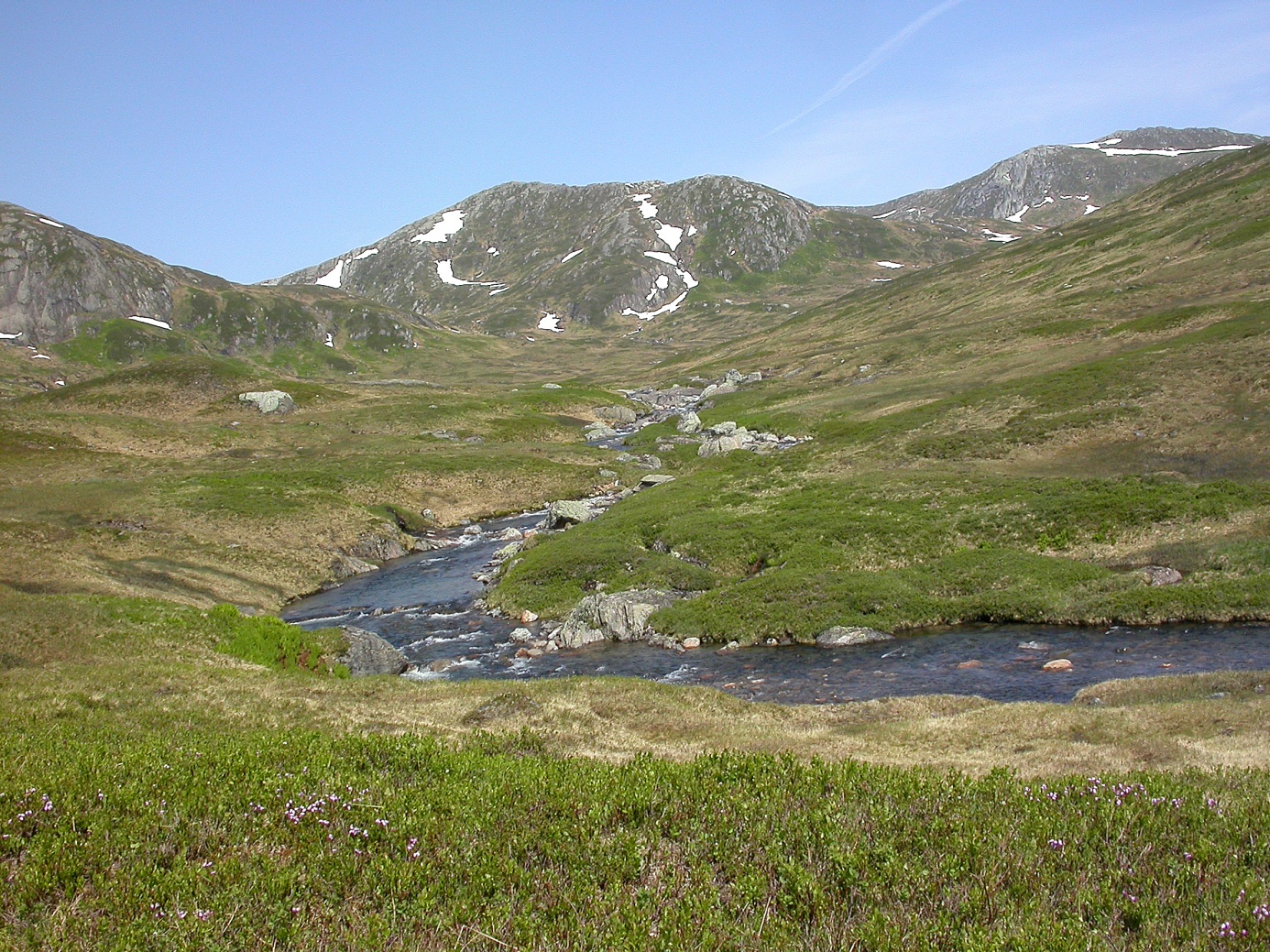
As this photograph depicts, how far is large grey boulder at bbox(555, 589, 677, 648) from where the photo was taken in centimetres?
4072

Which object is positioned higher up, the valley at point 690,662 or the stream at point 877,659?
the valley at point 690,662

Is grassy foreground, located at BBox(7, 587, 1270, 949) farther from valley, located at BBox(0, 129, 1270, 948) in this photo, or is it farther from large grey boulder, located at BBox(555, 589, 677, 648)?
large grey boulder, located at BBox(555, 589, 677, 648)

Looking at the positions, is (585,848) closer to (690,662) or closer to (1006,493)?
(690,662)

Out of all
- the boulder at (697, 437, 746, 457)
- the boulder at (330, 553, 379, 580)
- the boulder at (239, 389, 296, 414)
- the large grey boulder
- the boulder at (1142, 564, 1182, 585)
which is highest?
the boulder at (239, 389, 296, 414)

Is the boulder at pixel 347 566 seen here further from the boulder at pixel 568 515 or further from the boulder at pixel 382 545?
the boulder at pixel 568 515

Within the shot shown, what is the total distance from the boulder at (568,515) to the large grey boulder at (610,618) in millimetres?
20016

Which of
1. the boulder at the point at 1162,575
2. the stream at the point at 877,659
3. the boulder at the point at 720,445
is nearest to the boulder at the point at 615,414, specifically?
the boulder at the point at 720,445

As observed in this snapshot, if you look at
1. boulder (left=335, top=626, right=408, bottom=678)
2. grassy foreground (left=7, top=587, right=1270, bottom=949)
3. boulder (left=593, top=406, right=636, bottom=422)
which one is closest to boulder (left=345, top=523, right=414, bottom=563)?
boulder (left=335, top=626, right=408, bottom=678)

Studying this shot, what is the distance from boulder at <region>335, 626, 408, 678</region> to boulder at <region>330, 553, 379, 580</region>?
24.5 m

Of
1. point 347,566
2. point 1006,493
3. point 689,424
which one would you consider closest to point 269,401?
point 689,424

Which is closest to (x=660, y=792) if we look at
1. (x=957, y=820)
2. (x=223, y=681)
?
(x=957, y=820)

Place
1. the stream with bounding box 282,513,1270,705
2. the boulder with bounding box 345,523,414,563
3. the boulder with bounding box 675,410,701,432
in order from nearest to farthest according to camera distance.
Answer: the stream with bounding box 282,513,1270,705
the boulder with bounding box 345,523,414,563
the boulder with bounding box 675,410,701,432

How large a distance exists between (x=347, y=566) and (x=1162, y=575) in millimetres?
54561

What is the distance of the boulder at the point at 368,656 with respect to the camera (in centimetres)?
3547
